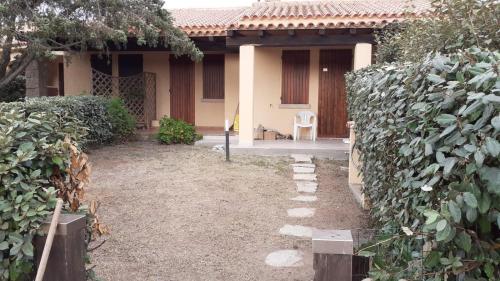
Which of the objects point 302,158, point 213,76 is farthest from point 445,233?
point 213,76

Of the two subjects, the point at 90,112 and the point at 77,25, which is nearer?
the point at 77,25

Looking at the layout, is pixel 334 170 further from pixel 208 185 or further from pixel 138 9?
pixel 138 9

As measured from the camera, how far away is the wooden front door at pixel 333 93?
1225cm

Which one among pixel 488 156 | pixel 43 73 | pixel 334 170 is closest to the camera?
pixel 488 156

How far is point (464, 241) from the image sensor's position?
1.54m

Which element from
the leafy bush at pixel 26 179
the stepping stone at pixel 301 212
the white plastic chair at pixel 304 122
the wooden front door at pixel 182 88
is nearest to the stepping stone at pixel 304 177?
the stepping stone at pixel 301 212

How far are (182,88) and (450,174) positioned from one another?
42.0 ft

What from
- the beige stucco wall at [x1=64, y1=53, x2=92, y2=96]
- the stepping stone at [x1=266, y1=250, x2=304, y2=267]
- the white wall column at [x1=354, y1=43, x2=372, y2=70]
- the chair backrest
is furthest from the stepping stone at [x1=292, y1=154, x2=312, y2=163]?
the beige stucco wall at [x1=64, y1=53, x2=92, y2=96]

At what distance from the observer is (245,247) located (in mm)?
5027

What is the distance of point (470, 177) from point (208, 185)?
20.9 ft

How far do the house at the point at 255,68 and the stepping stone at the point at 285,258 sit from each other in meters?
6.00

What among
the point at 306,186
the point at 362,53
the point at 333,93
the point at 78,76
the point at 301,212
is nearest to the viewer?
the point at 301,212

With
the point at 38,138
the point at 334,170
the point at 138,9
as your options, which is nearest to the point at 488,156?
the point at 38,138

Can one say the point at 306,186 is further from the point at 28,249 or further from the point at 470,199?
the point at 470,199
